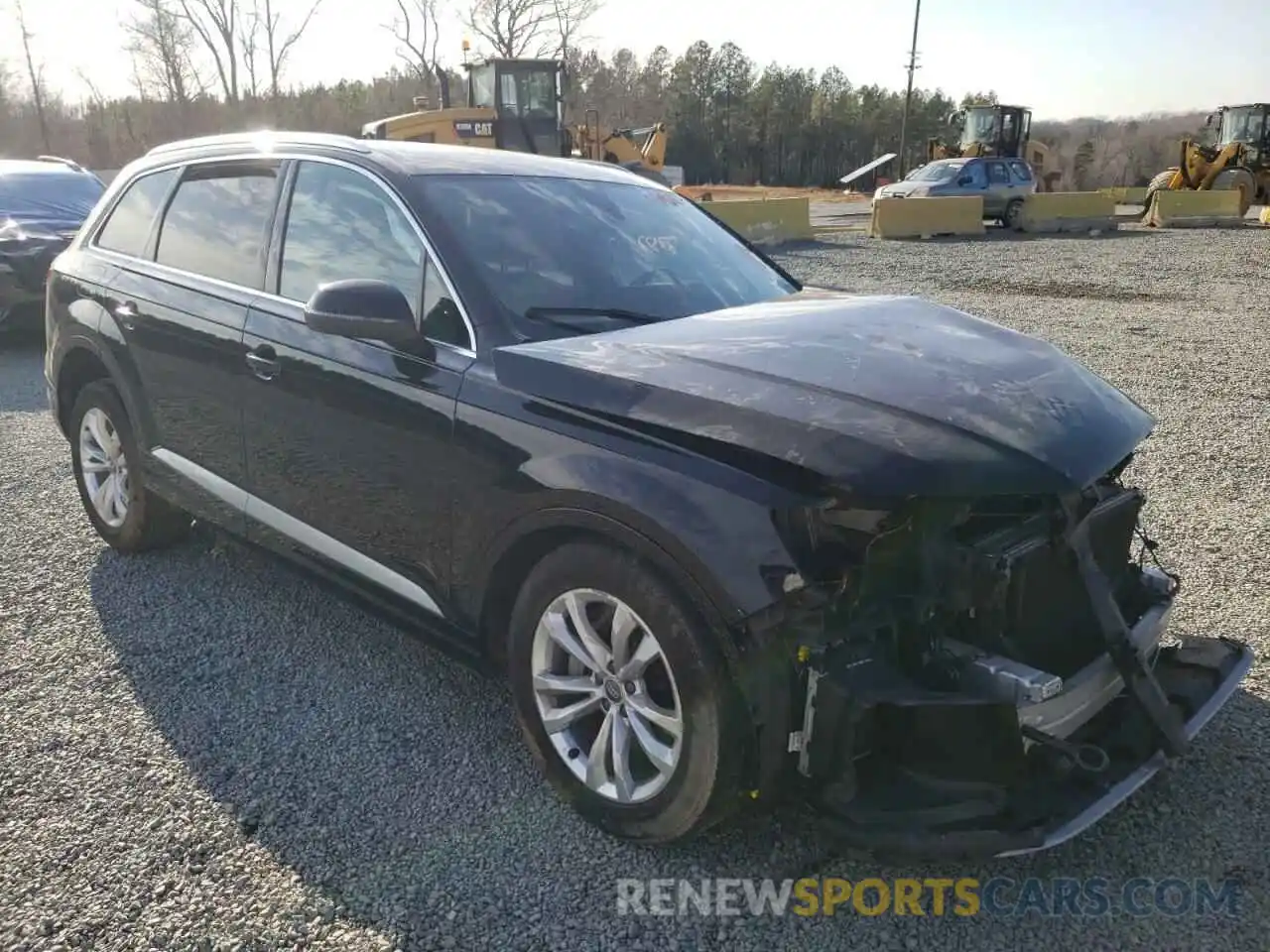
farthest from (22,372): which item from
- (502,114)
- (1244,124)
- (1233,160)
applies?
(1244,124)

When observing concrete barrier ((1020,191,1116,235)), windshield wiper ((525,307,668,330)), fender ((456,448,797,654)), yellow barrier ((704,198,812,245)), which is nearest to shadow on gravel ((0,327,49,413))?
windshield wiper ((525,307,668,330))

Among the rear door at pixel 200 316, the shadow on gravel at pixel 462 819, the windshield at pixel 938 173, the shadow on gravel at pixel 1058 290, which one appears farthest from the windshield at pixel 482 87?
the shadow on gravel at pixel 462 819

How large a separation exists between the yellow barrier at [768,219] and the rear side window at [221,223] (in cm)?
1565

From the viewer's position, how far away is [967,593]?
94.0 inches

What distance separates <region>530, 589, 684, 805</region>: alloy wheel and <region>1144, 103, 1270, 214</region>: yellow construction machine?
2876 cm

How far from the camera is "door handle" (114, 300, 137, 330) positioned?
14.0 ft

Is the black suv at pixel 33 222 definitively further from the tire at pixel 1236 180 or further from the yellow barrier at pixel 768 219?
the tire at pixel 1236 180

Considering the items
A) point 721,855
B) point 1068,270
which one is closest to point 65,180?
point 721,855

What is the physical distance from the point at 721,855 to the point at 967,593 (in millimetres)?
991

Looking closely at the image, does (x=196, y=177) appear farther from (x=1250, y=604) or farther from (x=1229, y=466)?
(x=1229, y=466)

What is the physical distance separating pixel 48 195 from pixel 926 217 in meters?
17.2

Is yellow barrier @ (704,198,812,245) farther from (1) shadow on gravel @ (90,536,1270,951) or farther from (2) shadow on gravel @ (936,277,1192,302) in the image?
(1) shadow on gravel @ (90,536,1270,951)

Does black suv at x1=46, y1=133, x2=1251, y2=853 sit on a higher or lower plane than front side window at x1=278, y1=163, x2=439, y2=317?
lower

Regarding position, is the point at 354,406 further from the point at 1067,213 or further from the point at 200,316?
the point at 1067,213
